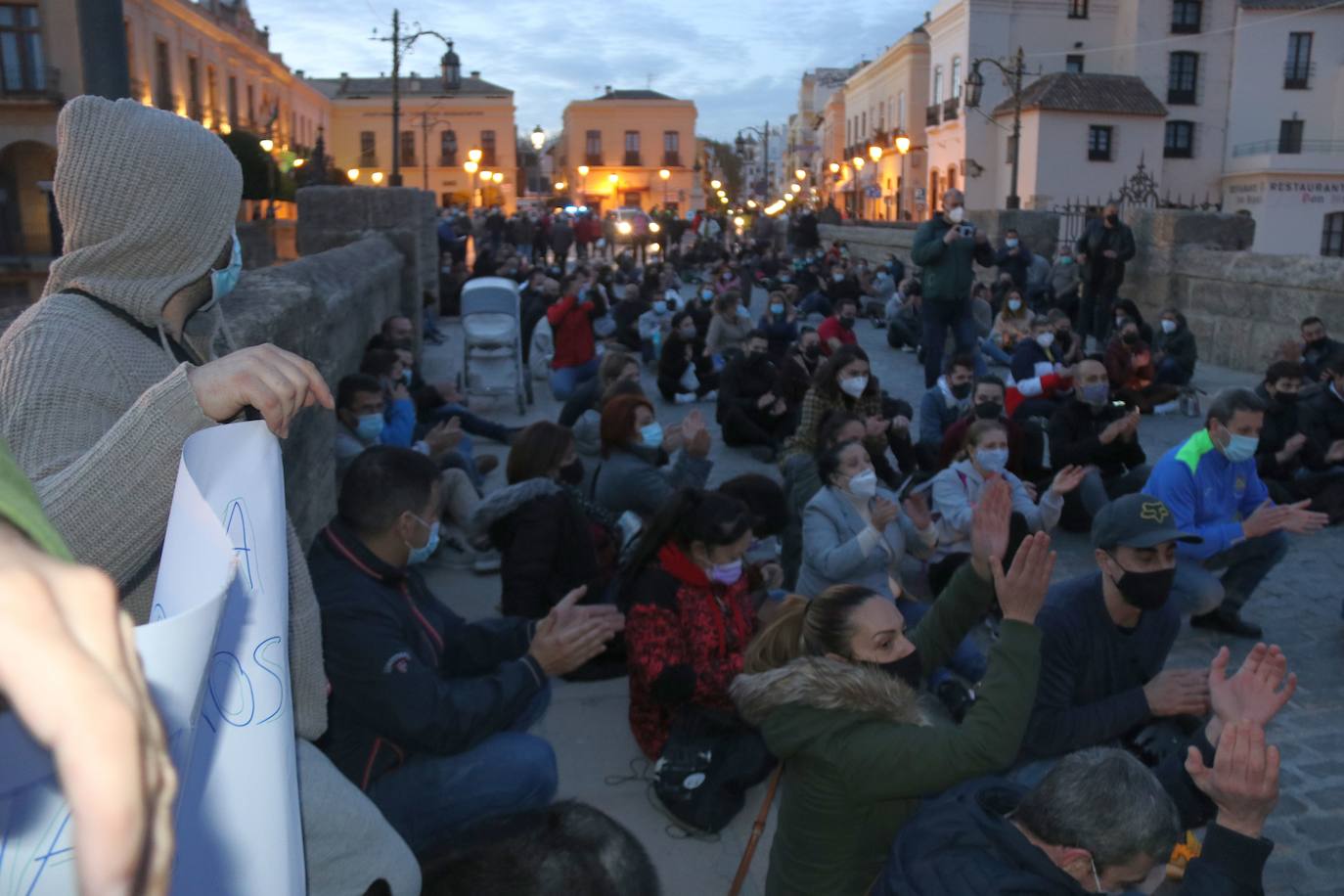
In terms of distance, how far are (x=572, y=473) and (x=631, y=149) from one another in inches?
2821

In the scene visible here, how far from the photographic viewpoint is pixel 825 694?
9.62ft

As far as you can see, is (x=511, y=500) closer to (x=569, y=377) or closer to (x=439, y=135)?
(x=569, y=377)

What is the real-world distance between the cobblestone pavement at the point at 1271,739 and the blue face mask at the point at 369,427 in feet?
2.87

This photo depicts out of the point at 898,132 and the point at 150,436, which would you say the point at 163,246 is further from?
the point at 898,132

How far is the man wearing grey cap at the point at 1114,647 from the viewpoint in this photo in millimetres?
3691

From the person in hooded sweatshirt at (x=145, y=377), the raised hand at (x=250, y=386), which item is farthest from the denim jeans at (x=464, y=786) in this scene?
the raised hand at (x=250, y=386)

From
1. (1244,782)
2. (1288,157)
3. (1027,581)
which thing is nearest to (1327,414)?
(1027,581)

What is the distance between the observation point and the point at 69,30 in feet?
104

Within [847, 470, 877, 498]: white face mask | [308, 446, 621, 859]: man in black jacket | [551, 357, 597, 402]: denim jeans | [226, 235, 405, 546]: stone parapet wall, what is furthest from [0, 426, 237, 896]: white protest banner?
[551, 357, 597, 402]: denim jeans

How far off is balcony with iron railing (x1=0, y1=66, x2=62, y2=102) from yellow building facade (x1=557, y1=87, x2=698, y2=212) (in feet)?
144

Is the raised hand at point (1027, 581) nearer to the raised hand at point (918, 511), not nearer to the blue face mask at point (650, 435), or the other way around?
the raised hand at point (918, 511)

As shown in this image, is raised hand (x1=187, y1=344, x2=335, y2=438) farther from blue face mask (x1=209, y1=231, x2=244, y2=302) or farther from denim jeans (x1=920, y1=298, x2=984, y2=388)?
denim jeans (x1=920, y1=298, x2=984, y2=388)

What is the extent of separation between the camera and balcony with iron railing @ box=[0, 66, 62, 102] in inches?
1230

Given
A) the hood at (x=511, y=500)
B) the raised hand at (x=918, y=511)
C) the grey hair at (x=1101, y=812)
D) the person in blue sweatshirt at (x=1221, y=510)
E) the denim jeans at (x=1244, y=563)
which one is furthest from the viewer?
the denim jeans at (x=1244, y=563)
